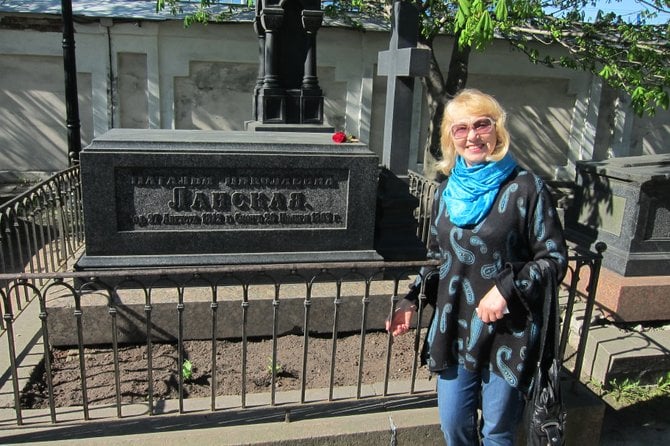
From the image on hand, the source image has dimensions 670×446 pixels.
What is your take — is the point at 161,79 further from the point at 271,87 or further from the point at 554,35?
the point at 554,35

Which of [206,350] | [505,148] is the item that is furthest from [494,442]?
[206,350]

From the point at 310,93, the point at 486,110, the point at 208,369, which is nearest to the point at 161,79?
the point at 310,93

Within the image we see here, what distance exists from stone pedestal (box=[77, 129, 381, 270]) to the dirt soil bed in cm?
68

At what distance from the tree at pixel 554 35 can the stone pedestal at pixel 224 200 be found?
1727 mm

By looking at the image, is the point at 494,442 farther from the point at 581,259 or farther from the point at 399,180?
the point at 399,180

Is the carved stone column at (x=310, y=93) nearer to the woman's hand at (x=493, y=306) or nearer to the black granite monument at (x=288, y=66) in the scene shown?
the black granite monument at (x=288, y=66)

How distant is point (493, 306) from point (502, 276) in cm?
13

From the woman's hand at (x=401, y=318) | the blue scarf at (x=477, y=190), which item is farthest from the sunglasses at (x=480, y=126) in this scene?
the woman's hand at (x=401, y=318)

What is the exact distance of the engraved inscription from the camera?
436cm

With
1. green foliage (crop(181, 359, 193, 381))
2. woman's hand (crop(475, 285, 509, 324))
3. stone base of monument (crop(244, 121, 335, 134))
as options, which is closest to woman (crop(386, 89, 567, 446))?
woman's hand (crop(475, 285, 509, 324))

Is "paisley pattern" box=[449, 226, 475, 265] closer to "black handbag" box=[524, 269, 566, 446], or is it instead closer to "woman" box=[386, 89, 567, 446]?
"woman" box=[386, 89, 567, 446]

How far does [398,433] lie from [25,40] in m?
10.2

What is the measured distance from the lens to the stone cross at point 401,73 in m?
4.95

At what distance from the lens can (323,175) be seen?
465 cm
